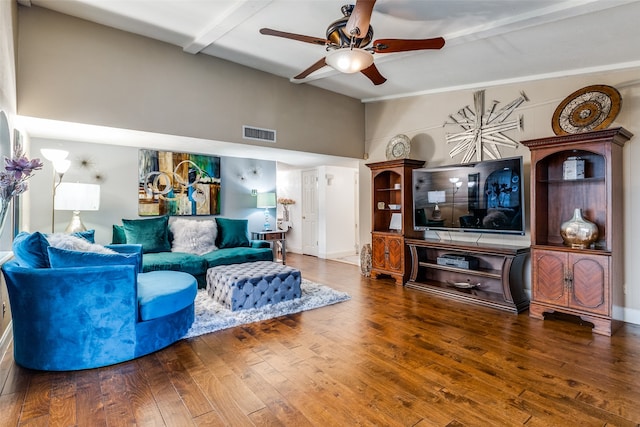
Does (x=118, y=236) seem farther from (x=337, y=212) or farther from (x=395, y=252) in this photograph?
(x=337, y=212)

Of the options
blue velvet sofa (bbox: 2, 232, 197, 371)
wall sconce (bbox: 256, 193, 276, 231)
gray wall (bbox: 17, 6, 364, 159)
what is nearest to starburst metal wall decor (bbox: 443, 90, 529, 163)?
gray wall (bbox: 17, 6, 364, 159)

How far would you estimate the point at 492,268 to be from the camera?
4234 mm

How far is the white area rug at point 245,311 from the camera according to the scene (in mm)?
3199

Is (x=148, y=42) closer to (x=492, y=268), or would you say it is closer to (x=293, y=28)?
(x=293, y=28)

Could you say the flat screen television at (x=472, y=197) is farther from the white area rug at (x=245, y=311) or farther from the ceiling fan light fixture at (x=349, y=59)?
the ceiling fan light fixture at (x=349, y=59)

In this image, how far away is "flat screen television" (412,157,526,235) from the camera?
385 centimetres

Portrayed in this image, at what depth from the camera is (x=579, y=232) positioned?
10.8 ft

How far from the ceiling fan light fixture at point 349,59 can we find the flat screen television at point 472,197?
2.23 m

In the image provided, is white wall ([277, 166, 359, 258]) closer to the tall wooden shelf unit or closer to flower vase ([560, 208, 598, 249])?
the tall wooden shelf unit

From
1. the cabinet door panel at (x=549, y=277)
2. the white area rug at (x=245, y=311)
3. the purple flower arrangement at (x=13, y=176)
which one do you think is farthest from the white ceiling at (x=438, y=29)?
the white area rug at (x=245, y=311)

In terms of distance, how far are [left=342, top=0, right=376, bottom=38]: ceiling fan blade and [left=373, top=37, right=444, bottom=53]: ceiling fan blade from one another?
0.30 m

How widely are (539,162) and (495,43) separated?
1.37m

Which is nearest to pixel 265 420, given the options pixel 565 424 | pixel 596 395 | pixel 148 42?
pixel 565 424

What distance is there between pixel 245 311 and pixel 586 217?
12.5 ft
